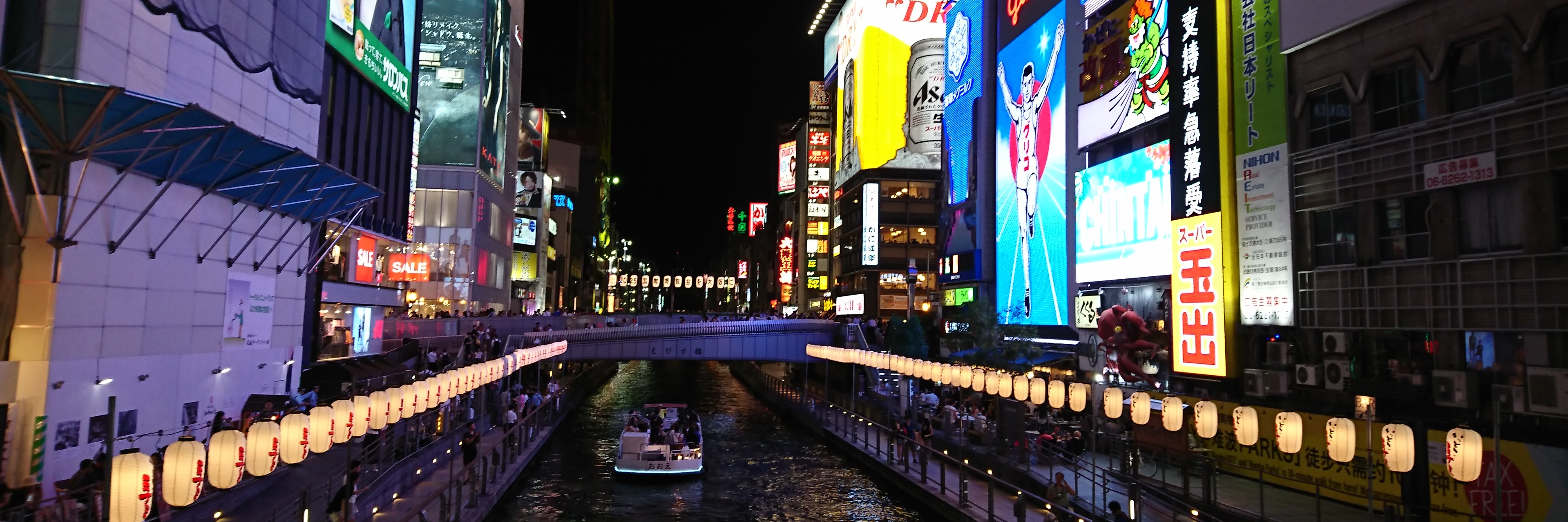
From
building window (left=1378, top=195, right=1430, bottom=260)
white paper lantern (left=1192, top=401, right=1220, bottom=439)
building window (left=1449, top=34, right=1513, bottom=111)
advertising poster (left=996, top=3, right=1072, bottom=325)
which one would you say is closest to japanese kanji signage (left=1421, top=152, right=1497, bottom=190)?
building window (left=1378, top=195, right=1430, bottom=260)

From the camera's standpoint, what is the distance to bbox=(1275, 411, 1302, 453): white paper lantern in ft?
51.8

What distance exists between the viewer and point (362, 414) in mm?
17922

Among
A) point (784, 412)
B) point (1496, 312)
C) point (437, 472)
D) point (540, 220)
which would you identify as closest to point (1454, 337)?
point (1496, 312)

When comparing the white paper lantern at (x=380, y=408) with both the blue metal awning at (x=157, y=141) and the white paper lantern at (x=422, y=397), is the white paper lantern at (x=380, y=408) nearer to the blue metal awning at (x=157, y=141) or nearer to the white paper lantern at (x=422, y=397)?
the white paper lantern at (x=422, y=397)

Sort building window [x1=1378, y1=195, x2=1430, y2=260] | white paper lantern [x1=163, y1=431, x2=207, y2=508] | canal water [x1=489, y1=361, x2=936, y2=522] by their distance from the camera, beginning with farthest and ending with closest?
canal water [x1=489, y1=361, x2=936, y2=522] < building window [x1=1378, y1=195, x2=1430, y2=260] < white paper lantern [x1=163, y1=431, x2=207, y2=508]

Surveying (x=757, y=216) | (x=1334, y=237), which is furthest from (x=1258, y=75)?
(x=757, y=216)

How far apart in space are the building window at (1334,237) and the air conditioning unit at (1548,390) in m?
5.10

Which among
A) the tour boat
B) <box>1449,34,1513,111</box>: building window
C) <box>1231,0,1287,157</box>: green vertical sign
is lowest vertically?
the tour boat

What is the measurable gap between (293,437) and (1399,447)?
18.2 m

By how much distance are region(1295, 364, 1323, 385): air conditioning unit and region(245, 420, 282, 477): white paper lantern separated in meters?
22.0

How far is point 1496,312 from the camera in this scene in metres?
16.8

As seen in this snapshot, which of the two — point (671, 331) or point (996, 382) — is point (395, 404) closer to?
point (996, 382)

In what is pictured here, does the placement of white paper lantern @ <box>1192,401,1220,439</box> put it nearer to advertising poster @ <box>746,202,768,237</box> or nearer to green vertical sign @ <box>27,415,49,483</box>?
green vertical sign @ <box>27,415,49,483</box>

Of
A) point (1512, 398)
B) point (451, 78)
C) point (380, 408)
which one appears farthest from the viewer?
point (451, 78)
